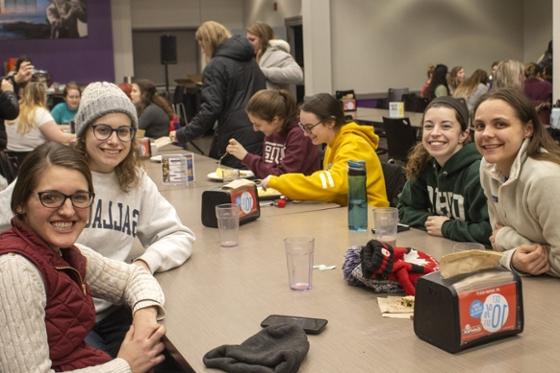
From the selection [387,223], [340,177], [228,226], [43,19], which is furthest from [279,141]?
[43,19]

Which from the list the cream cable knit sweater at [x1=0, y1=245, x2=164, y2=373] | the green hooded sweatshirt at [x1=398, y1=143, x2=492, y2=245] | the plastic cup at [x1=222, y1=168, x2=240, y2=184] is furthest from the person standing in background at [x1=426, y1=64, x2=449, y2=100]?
the cream cable knit sweater at [x1=0, y1=245, x2=164, y2=373]

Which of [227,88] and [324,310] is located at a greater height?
[227,88]

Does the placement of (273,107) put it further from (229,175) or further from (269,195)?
(269,195)

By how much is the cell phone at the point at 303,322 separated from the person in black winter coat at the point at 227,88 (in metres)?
3.34

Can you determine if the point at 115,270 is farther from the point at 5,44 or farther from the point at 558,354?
the point at 5,44

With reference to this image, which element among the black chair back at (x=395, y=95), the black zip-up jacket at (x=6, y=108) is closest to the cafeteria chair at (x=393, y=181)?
the black zip-up jacket at (x=6, y=108)

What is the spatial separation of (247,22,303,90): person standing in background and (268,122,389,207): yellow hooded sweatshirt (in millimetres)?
2391

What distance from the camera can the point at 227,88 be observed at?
5141mm

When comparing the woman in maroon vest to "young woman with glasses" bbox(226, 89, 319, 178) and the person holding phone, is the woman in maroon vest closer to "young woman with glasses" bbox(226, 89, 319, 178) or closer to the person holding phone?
the person holding phone

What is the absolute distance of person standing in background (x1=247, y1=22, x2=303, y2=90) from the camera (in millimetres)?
5898

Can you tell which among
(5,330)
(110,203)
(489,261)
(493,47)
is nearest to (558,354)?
(489,261)

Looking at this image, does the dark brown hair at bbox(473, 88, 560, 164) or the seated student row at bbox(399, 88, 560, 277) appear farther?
the dark brown hair at bbox(473, 88, 560, 164)

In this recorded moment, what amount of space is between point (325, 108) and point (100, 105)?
1392mm

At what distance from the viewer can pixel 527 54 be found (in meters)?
12.8
